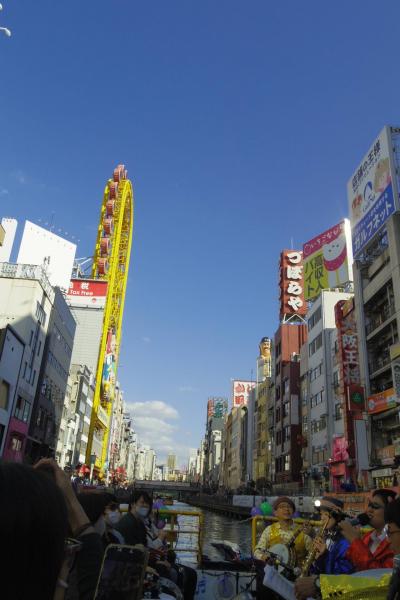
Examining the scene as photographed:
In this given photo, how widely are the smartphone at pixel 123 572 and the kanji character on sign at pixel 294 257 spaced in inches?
2820

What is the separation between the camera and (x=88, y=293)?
292ft

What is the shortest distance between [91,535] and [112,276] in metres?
89.0

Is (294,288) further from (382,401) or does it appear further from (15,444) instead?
(15,444)

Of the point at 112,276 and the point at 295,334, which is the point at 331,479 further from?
the point at 112,276

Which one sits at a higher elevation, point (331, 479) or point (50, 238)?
point (50, 238)

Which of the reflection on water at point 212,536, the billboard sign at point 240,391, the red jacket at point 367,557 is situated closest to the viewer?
the red jacket at point 367,557

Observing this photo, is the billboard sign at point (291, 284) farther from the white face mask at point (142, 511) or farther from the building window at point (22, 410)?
the white face mask at point (142, 511)

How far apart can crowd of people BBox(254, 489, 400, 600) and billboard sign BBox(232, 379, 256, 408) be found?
117015 mm

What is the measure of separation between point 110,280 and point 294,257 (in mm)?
35735

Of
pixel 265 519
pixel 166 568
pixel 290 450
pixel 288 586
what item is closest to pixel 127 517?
pixel 166 568

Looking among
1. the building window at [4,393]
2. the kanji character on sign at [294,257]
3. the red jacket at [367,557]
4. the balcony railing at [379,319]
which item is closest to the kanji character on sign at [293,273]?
the kanji character on sign at [294,257]

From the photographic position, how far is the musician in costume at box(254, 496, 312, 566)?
6.67 m

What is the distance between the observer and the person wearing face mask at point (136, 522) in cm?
670

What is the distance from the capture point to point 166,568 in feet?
23.0
